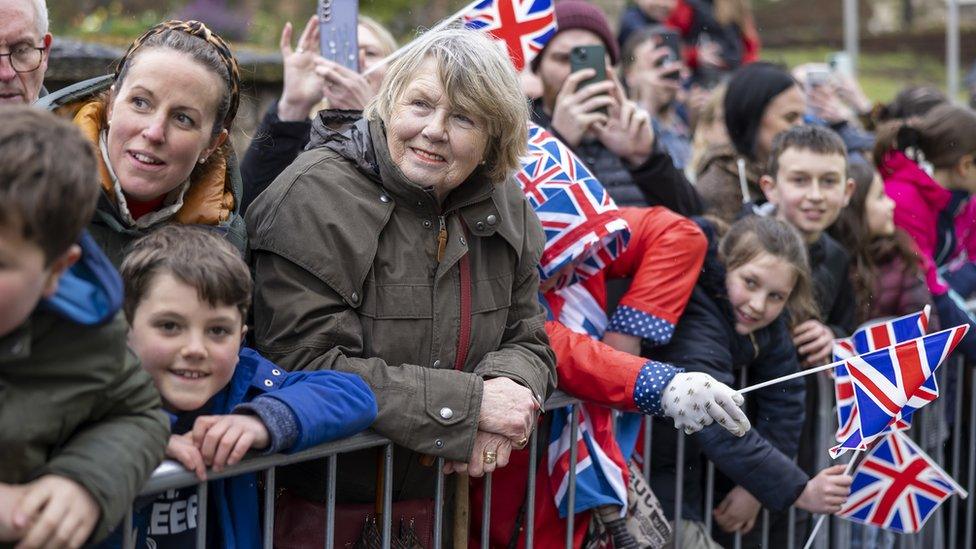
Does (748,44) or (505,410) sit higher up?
(748,44)

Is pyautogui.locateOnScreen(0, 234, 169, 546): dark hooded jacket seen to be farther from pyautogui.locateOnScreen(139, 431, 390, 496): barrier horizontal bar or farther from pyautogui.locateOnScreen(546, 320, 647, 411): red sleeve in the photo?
pyautogui.locateOnScreen(546, 320, 647, 411): red sleeve

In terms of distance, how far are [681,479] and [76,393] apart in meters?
2.34

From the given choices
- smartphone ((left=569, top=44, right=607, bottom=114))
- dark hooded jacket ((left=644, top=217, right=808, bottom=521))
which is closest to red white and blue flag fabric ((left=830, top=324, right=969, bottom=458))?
dark hooded jacket ((left=644, top=217, right=808, bottom=521))

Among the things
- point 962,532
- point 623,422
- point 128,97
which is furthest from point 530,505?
point 962,532

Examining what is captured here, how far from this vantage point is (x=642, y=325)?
12.4ft

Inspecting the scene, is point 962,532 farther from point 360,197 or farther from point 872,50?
point 872,50

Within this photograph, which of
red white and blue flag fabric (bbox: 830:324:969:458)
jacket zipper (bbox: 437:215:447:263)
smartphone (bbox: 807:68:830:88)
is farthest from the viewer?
smartphone (bbox: 807:68:830:88)

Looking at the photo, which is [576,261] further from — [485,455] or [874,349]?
[874,349]

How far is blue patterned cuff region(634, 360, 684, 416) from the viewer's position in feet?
11.1

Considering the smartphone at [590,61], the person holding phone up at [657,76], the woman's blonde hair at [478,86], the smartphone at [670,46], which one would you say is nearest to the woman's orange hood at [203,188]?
the woman's blonde hair at [478,86]

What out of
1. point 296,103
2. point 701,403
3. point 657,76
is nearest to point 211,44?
point 296,103

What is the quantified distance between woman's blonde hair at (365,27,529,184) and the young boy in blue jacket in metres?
0.74

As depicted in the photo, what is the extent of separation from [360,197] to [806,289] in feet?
6.61

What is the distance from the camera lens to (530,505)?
3.37 meters
